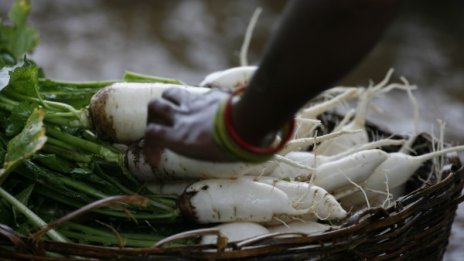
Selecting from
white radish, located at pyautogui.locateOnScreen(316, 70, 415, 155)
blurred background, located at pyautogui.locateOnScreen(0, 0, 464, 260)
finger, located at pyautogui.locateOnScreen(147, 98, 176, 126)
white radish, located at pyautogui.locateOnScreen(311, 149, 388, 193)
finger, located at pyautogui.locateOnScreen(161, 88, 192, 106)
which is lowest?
finger, located at pyautogui.locateOnScreen(147, 98, 176, 126)

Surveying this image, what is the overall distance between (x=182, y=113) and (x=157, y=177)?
12.9 inches

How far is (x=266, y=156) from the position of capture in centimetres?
69

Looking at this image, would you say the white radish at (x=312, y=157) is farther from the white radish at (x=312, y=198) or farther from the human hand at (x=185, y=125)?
the human hand at (x=185, y=125)

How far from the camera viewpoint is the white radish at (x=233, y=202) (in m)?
0.98

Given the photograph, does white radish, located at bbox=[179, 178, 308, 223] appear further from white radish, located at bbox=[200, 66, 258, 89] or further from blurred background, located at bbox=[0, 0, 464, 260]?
blurred background, located at bbox=[0, 0, 464, 260]

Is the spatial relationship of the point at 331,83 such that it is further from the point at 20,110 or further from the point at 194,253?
the point at 20,110

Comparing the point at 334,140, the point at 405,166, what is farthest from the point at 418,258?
the point at 334,140

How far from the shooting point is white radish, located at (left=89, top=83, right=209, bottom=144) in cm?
101

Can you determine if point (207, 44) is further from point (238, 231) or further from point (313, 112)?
point (238, 231)

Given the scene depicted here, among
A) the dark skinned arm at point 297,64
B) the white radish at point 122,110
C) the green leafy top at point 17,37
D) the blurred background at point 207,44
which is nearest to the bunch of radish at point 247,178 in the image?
the white radish at point 122,110

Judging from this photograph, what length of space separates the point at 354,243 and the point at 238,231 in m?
0.16

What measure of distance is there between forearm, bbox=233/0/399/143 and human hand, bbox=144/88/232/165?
66 millimetres

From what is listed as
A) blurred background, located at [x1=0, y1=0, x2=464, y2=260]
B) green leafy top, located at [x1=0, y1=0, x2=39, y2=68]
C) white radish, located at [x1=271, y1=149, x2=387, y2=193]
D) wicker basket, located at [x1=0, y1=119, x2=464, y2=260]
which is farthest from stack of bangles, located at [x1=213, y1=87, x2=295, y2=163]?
blurred background, located at [x1=0, y1=0, x2=464, y2=260]

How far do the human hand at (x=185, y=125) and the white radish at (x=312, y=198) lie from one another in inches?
13.3
